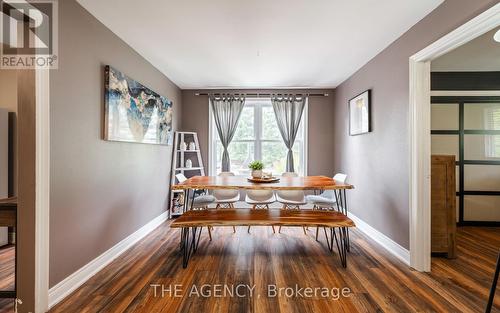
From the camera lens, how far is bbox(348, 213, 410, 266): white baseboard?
240cm

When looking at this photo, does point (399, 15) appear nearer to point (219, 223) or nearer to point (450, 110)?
point (450, 110)

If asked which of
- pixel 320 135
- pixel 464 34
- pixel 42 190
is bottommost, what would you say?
pixel 42 190

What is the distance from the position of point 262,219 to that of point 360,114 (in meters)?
2.35

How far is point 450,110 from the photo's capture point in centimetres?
355

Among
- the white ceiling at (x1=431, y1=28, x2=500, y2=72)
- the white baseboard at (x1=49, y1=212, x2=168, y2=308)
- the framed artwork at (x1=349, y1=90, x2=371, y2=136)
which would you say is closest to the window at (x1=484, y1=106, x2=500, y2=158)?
the white ceiling at (x1=431, y1=28, x2=500, y2=72)

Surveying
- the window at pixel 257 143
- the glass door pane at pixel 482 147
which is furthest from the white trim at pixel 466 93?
the window at pixel 257 143

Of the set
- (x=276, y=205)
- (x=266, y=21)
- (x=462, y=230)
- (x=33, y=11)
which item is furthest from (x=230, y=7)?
(x=462, y=230)

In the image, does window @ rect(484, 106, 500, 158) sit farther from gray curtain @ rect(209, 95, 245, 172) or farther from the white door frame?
gray curtain @ rect(209, 95, 245, 172)

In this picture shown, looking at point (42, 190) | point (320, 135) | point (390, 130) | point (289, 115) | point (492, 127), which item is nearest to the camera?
point (42, 190)

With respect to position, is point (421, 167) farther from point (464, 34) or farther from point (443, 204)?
point (464, 34)

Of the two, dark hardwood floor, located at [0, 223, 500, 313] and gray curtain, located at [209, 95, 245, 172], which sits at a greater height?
gray curtain, located at [209, 95, 245, 172]

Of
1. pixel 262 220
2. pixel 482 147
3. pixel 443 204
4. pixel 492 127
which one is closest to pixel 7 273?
pixel 262 220

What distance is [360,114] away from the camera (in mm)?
3424

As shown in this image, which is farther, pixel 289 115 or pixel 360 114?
pixel 289 115
